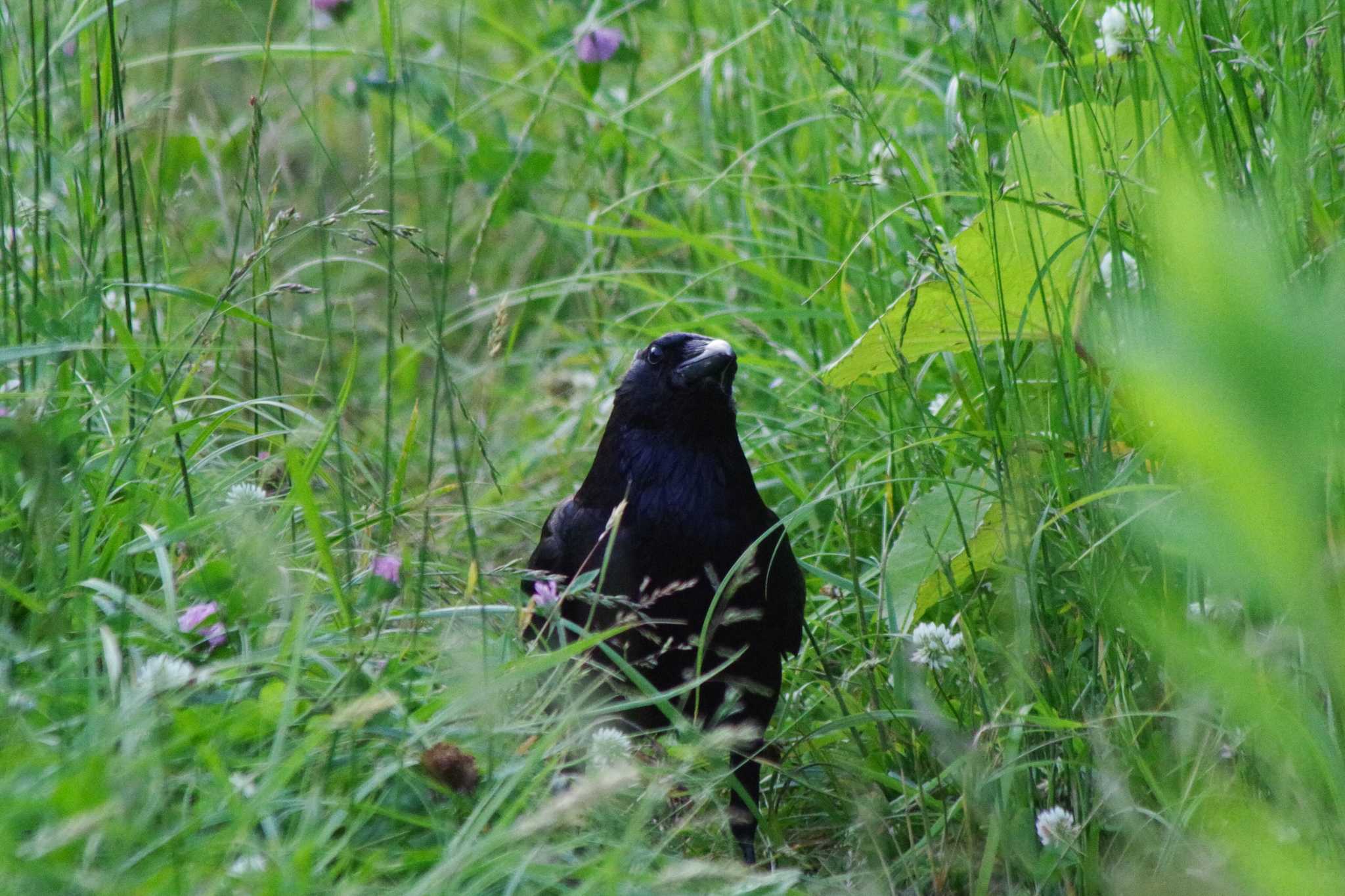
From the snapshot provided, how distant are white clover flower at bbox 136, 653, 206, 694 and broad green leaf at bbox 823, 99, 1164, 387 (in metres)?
1.17

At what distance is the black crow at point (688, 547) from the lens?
2.36m

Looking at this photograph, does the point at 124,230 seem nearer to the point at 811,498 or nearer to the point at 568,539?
the point at 568,539

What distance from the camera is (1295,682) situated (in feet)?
5.10

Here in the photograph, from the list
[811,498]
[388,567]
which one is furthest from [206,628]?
[811,498]

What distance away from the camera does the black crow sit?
93.0 inches

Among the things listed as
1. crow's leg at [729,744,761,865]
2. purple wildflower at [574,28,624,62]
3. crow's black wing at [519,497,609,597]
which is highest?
purple wildflower at [574,28,624,62]

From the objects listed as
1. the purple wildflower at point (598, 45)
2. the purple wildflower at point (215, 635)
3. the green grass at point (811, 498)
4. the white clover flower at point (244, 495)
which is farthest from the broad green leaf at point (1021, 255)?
the purple wildflower at point (598, 45)

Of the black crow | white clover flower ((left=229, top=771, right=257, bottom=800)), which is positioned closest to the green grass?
white clover flower ((left=229, top=771, right=257, bottom=800))

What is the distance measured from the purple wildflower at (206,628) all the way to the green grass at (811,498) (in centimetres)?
3

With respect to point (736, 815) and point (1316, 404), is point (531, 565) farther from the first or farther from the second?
point (1316, 404)

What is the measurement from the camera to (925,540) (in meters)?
2.38

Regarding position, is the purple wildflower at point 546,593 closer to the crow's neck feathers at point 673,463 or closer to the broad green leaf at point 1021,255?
the crow's neck feathers at point 673,463

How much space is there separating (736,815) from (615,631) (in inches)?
19.1

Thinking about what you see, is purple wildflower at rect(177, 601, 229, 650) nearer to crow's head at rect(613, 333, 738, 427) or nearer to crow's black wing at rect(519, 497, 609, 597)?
crow's black wing at rect(519, 497, 609, 597)
